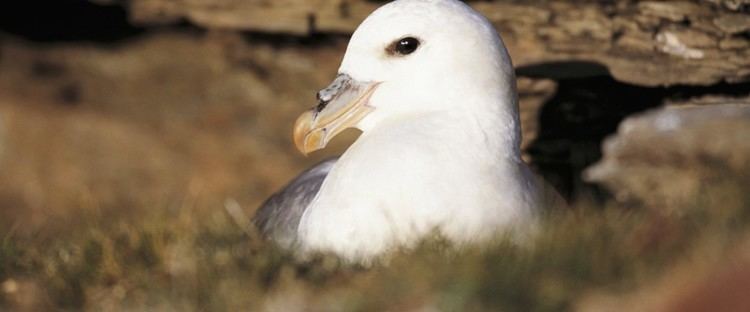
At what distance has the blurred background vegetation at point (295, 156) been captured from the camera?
276cm

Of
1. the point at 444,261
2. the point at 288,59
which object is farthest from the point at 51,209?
the point at 444,261

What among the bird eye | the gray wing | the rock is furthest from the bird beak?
the rock

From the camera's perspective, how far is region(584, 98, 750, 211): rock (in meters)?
4.66

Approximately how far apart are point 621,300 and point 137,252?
1.28 m

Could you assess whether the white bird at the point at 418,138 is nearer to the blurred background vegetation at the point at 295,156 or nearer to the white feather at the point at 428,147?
the white feather at the point at 428,147

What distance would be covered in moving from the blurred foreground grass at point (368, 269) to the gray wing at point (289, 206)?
49 cm

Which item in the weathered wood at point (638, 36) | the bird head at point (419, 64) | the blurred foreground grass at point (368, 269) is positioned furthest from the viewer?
the weathered wood at point (638, 36)

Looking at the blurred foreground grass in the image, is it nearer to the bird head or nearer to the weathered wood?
the bird head

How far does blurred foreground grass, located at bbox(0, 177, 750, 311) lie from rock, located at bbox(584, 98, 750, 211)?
140 centimetres

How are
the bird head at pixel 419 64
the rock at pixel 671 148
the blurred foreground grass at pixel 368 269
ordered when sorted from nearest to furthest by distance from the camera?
the blurred foreground grass at pixel 368 269, the bird head at pixel 419 64, the rock at pixel 671 148

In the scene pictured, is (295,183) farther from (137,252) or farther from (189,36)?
(189,36)

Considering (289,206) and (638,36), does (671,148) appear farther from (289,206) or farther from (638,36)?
(289,206)

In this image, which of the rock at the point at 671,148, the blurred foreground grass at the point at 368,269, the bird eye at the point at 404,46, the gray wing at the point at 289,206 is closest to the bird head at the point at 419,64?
the bird eye at the point at 404,46

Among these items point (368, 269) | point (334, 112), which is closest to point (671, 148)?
point (334, 112)
